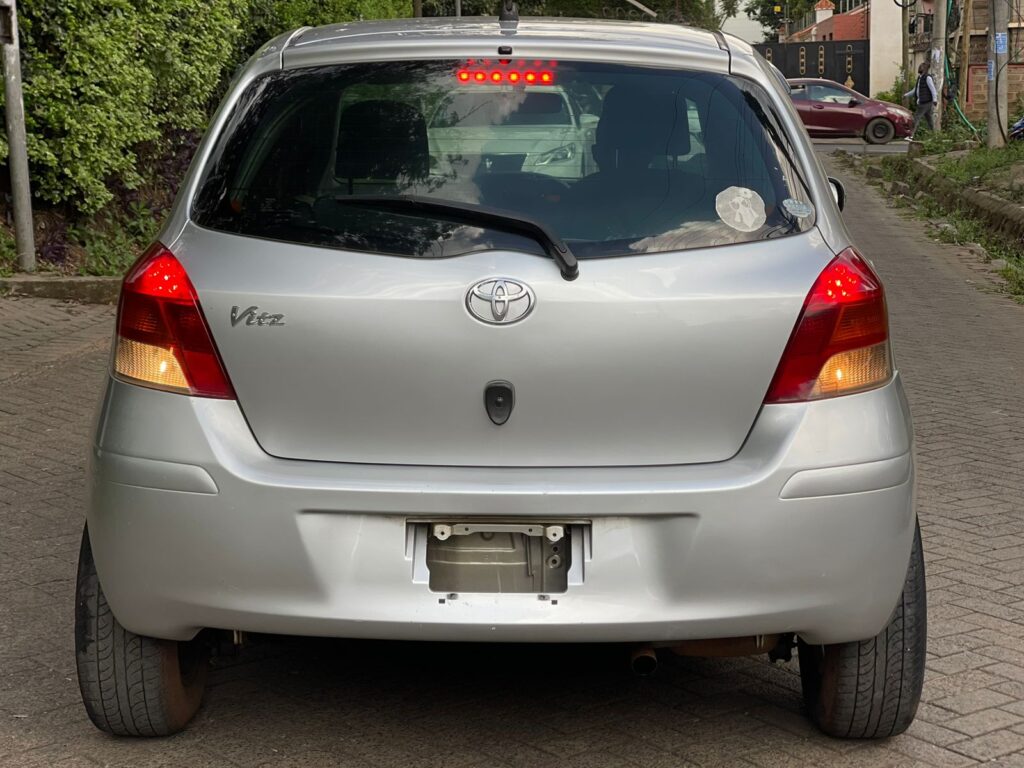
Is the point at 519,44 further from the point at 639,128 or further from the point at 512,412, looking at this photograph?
the point at 512,412

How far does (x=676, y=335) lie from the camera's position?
320 cm

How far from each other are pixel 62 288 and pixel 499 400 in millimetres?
9008

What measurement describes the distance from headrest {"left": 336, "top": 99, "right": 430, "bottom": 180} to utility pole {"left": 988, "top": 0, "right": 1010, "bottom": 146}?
19.2 m

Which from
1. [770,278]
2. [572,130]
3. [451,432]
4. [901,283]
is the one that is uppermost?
[572,130]

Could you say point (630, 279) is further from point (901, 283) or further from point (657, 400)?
point (901, 283)

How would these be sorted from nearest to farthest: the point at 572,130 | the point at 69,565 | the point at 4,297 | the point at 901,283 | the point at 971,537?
the point at 572,130, the point at 69,565, the point at 971,537, the point at 4,297, the point at 901,283

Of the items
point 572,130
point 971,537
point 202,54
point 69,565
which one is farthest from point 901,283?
point 572,130

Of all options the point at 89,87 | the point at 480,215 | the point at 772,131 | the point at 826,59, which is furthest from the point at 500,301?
the point at 826,59

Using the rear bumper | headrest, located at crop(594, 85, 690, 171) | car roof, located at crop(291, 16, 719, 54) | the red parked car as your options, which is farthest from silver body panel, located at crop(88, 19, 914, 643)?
the red parked car

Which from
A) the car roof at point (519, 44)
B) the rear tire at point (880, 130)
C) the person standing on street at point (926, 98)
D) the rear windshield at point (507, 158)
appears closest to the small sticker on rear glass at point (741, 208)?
the rear windshield at point (507, 158)

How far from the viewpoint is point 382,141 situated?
3467mm

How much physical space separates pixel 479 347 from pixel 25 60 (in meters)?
10.3

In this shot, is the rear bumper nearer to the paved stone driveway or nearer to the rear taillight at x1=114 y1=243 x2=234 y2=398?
the rear taillight at x1=114 y1=243 x2=234 y2=398

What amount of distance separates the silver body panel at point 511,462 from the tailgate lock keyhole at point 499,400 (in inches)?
0.9
